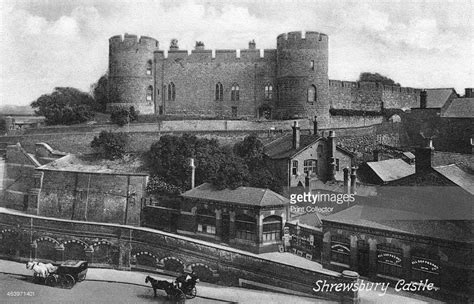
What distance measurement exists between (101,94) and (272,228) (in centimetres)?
2117

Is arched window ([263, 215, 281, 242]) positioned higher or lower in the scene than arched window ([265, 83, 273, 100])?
lower

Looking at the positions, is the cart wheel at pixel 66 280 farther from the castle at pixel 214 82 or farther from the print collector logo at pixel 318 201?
the castle at pixel 214 82

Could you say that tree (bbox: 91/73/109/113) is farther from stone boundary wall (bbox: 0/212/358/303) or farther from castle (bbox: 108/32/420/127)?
stone boundary wall (bbox: 0/212/358/303)

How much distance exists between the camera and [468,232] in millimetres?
13180

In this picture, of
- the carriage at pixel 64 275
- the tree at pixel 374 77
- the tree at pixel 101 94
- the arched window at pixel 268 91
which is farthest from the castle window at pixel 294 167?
the tree at pixel 374 77

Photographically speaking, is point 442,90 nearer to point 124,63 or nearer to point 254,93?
point 254,93

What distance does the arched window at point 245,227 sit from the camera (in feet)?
57.5

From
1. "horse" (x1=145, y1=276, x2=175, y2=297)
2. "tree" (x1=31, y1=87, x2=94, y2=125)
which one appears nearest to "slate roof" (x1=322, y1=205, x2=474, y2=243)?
"horse" (x1=145, y1=276, x2=175, y2=297)

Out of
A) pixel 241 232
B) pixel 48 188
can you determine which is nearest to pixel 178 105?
pixel 48 188

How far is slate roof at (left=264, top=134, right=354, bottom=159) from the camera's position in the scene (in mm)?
20922

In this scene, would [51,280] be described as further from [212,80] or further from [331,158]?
[212,80]

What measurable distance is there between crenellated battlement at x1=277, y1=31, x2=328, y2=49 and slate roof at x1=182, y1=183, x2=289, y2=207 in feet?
44.9

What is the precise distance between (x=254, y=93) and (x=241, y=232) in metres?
16.0

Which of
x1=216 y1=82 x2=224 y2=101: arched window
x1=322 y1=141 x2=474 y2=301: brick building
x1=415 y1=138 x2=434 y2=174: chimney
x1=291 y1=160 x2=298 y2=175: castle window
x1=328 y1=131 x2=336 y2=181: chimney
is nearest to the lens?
x1=322 y1=141 x2=474 y2=301: brick building
